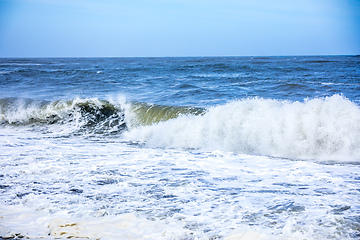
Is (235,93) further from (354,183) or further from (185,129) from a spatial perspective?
(354,183)

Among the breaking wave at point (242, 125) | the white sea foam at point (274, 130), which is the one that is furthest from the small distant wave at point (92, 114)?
the white sea foam at point (274, 130)

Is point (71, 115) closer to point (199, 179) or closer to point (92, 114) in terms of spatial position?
point (92, 114)

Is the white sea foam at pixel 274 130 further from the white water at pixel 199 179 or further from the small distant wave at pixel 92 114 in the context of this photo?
the small distant wave at pixel 92 114

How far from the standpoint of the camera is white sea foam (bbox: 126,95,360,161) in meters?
7.20

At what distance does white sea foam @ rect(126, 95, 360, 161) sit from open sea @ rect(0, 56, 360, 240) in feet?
0.09

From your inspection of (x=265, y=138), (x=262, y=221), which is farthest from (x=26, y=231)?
(x=265, y=138)

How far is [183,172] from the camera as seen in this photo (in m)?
5.80

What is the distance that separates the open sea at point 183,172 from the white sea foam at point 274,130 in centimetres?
3

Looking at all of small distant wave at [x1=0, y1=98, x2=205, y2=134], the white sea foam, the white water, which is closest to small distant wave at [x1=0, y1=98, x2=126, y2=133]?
small distant wave at [x1=0, y1=98, x2=205, y2=134]

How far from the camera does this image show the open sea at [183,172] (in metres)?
3.67

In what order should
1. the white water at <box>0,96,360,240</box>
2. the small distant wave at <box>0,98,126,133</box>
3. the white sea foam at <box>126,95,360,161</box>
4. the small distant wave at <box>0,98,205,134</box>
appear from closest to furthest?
the white water at <box>0,96,360,240</box> → the white sea foam at <box>126,95,360,161</box> → the small distant wave at <box>0,98,205,134</box> → the small distant wave at <box>0,98,126,133</box>

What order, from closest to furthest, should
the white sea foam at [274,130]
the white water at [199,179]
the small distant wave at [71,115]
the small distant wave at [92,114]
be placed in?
1. the white water at [199,179]
2. the white sea foam at [274,130]
3. the small distant wave at [92,114]
4. the small distant wave at [71,115]

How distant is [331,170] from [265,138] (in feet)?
7.31

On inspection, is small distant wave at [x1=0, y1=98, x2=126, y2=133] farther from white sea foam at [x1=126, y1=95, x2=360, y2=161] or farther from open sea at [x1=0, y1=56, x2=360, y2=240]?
white sea foam at [x1=126, y1=95, x2=360, y2=161]
